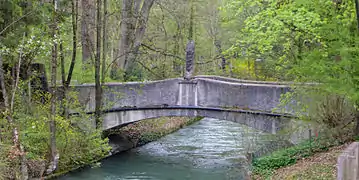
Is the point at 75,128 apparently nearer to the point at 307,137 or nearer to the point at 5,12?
the point at 5,12

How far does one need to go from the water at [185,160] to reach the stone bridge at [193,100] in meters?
0.77

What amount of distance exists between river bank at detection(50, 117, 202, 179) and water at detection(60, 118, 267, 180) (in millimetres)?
384

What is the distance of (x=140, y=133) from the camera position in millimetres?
21062

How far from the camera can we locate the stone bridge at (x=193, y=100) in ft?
46.5

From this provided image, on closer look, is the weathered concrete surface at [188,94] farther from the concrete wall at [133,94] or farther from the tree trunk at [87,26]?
the tree trunk at [87,26]

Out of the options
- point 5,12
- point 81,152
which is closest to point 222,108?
point 81,152

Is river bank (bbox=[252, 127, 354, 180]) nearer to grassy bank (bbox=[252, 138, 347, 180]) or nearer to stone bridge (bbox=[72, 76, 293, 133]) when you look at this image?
grassy bank (bbox=[252, 138, 347, 180])

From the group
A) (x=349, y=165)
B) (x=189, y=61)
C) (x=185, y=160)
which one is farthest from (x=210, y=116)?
(x=349, y=165)

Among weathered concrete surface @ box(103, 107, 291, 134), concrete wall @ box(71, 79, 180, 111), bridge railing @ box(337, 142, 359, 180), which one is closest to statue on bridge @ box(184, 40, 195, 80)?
A: concrete wall @ box(71, 79, 180, 111)

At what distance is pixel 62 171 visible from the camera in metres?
13.6

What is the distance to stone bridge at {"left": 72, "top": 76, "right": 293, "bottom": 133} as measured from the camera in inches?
558

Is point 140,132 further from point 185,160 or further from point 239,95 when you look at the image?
point 239,95

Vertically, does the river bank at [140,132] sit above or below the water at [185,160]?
above

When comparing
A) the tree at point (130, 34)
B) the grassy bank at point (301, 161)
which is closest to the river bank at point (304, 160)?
the grassy bank at point (301, 161)
